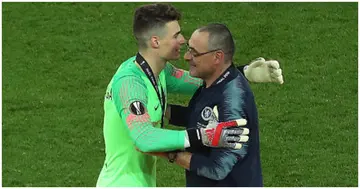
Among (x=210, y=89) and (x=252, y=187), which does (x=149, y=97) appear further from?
(x=252, y=187)

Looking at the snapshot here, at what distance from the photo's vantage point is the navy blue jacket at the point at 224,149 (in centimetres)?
773

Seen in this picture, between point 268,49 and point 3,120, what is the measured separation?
201 inches

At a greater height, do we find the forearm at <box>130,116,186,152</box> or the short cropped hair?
the short cropped hair

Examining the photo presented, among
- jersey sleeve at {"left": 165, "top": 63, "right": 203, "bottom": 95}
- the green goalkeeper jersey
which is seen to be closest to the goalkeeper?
the green goalkeeper jersey

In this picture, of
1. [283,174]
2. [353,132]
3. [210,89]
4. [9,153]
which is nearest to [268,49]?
[353,132]

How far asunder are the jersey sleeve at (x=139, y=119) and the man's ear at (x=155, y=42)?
36cm

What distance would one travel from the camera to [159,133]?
7.54 meters

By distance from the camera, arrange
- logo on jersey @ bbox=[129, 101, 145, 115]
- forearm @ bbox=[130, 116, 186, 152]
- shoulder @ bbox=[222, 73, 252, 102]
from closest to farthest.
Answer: forearm @ bbox=[130, 116, 186, 152]
logo on jersey @ bbox=[129, 101, 145, 115]
shoulder @ bbox=[222, 73, 252, 102]

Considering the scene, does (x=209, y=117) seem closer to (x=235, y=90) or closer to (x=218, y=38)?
(x=235, y=90)

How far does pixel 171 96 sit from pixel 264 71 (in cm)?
749

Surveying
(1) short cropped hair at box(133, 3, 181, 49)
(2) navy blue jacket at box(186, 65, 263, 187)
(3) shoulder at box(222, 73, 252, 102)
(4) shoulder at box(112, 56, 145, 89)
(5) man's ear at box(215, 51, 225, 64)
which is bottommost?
(2) navy blue jacket at box(186, 65, 263, 187)

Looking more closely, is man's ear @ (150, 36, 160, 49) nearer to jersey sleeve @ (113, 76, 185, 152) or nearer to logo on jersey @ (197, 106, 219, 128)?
jersey sleeve @ (113, 76, 185, 152)

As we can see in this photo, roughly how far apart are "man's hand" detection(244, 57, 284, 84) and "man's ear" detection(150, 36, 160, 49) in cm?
101

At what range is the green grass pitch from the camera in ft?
45.4
